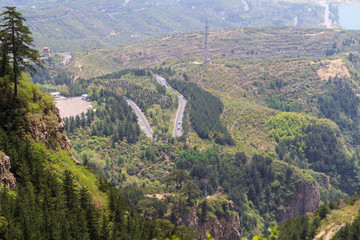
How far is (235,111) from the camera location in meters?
198

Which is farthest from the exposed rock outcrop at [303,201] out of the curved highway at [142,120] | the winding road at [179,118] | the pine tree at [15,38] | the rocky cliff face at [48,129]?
the pine tree at [15,38]

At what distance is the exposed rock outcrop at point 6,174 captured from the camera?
4584 cm

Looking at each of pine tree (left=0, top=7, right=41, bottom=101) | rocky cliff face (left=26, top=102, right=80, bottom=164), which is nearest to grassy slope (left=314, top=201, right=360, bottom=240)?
rocky cliff face (left=26, top=102, right=80, bottom=164)

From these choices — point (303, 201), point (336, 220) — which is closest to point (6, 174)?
point (336, 220)

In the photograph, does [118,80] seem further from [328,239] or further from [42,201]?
[42,201]

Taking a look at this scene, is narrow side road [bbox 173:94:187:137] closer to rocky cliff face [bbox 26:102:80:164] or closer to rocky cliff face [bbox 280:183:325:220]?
rocky cliff face [bbox 280:183:325:220]

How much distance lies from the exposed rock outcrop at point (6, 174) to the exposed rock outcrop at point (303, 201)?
388ft

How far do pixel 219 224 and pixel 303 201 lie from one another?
189 feet

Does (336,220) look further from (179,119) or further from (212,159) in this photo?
(179,119)

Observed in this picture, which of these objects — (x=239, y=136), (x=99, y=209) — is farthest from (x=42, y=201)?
(x=239, y=136)

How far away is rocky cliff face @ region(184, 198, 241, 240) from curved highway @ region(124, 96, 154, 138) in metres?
56.0

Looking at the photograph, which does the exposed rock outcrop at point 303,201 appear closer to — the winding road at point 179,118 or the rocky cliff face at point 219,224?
the rocky cliff face at point 219,224

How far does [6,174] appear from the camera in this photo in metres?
46.5

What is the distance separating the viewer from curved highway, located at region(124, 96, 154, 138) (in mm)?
160000
